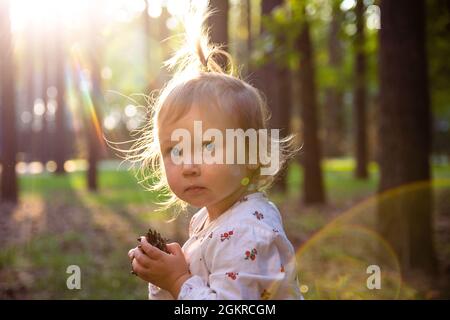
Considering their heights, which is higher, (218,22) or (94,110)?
(94,110)

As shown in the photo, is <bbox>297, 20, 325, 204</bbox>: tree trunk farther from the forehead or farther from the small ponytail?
the forehead

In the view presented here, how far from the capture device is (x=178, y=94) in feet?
7.63

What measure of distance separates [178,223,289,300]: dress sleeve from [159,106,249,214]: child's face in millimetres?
189

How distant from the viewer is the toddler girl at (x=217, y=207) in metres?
2.10

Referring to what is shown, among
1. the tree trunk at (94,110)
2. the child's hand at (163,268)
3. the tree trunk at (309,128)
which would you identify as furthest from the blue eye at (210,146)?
the tree trunk at (94,110)

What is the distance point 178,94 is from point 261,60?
6132mm

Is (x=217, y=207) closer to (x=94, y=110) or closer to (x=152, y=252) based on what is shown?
(x=152, y=252)

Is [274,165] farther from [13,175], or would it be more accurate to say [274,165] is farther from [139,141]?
[13,175]

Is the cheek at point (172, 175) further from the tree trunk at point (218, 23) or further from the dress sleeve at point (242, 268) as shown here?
the tree trunk at point (218, 23)

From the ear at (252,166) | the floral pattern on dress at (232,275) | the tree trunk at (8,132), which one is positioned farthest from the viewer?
the tree trunk at (8,132)

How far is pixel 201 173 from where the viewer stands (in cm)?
227

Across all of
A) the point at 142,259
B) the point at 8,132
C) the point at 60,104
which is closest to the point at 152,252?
the point at 142,259

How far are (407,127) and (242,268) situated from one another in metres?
4.94
